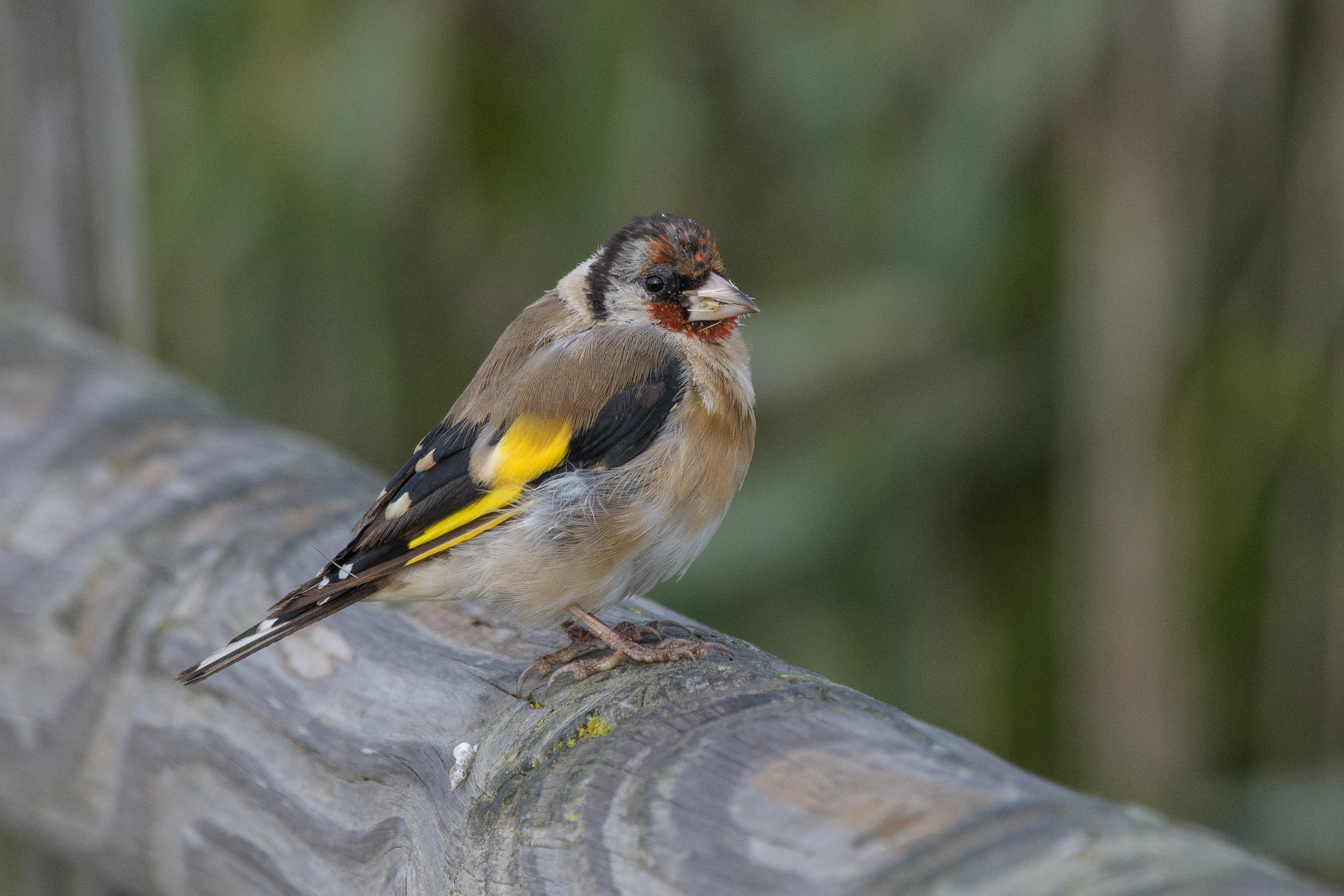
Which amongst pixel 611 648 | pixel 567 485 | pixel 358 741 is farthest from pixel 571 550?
pixel 358 741

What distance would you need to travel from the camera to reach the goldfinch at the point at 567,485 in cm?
196

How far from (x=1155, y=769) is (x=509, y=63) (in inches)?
104

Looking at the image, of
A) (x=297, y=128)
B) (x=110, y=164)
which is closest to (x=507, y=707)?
(x=110, y=164)

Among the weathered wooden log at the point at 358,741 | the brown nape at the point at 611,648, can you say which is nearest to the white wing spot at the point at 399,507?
the weathered wooden log at the point at 358,741

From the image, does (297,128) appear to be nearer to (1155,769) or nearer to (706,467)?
(706,467)

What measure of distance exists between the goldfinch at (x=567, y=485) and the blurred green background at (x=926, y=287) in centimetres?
138

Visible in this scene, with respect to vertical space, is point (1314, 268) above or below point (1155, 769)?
above

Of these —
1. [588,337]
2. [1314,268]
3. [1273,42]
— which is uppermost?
[1273,42]

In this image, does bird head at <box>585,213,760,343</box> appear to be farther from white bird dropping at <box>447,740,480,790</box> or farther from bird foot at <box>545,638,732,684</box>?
white bird dropping at <box>447,740,480,790</box>

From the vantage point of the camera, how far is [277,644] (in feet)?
6.21

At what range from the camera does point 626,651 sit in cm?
181

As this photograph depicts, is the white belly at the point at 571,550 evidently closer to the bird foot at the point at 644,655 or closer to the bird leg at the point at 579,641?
the bird leg at the point at 579,641

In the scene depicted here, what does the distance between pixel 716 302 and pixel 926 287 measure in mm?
1376

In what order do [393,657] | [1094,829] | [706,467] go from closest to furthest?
1. [1094,829]
2. [393,657]
3. [706,467]
